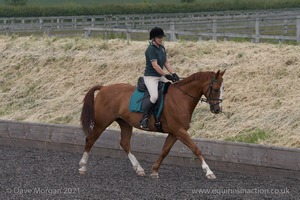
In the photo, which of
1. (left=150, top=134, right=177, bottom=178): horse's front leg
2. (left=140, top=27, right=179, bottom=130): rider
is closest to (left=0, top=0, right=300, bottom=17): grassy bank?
(left=140, top=27, right=179, bottom=130): rider

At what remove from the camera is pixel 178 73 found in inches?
731

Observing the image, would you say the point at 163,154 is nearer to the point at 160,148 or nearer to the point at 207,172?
the point at 207,172

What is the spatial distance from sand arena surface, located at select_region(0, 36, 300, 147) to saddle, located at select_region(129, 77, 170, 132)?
6.75 ft

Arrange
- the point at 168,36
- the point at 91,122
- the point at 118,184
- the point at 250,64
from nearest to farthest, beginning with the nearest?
the point at 118,184, the point at 91,122, the point at 250,64, the point at 168,36

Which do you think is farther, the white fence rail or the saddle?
the white fence rail

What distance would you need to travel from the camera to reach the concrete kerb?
1273 cm

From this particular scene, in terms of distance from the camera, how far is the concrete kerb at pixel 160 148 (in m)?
12.7

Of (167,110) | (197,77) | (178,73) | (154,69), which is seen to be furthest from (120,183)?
(178,73)

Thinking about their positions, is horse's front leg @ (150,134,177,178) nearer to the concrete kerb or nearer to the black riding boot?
the black riding boot

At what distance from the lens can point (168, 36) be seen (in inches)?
1094

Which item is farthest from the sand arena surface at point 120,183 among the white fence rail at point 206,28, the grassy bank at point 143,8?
the grassy bank at point 143,8

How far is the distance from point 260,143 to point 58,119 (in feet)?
19.3

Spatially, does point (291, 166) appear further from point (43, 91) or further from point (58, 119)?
point (43, 91)

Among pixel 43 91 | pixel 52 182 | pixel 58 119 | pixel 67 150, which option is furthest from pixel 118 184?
pixel 43 91
